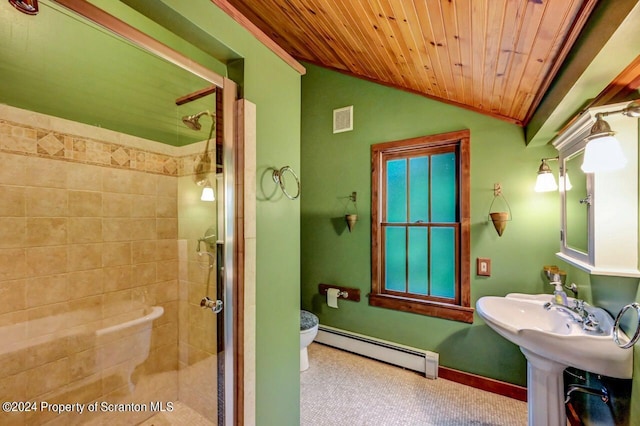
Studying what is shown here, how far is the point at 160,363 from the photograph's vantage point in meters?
1.71

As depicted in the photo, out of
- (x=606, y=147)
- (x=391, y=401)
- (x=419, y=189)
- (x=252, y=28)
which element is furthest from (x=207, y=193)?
(x=391, y=401)

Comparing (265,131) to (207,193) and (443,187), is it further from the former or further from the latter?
(443,187)

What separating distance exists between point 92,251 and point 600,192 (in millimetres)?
2646

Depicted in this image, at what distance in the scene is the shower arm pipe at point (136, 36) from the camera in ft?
2.77

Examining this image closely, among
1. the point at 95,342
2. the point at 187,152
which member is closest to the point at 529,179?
the point at 187,152

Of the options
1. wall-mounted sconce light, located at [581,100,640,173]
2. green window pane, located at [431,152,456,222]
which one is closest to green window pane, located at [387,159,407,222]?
green window pane, located at [431,152,456,222]

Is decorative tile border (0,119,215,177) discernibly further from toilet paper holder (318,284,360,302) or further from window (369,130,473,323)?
toilet paper holder (318,284,360,302)

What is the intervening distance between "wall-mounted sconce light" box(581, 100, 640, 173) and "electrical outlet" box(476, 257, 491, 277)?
1197 millimetres

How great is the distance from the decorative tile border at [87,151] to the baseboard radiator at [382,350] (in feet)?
7.01

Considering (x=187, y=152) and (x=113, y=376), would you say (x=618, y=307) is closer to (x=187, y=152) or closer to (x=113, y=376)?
(x=187, y=152)

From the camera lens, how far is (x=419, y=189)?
98.9 inches

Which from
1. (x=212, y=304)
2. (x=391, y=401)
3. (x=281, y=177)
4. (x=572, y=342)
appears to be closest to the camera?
(x=572, y=342)

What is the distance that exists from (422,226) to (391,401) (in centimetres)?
143

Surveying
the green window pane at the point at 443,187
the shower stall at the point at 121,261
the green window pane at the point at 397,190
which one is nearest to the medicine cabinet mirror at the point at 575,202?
the green window pane at the point at 443,187
